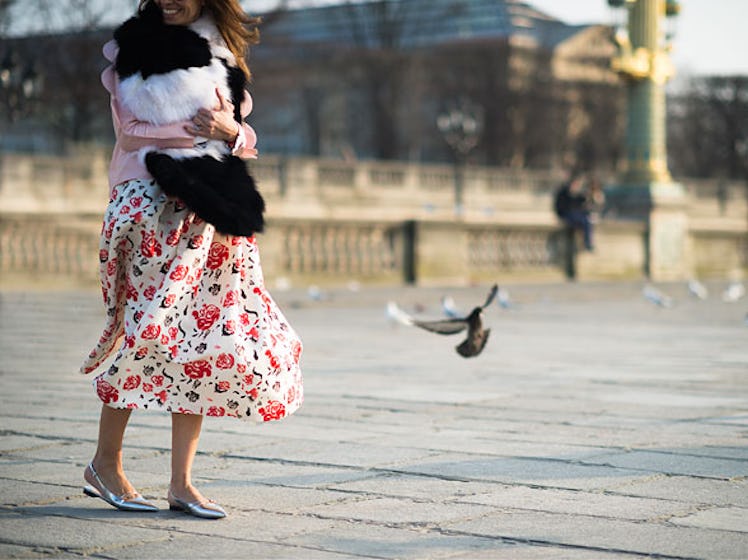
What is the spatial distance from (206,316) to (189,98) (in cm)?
69

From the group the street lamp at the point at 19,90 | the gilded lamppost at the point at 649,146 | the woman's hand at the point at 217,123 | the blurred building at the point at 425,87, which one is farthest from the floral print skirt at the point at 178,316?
the blurred building at the point at 425,87

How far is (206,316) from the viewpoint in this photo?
4.63 metres

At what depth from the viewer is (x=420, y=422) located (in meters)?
6.91

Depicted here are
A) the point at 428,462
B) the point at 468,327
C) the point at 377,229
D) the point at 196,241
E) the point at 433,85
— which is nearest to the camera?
the point at 196,241

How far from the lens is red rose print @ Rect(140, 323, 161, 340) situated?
14.8 feet

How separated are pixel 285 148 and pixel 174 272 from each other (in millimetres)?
79728

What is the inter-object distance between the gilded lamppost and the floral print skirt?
2556 cm

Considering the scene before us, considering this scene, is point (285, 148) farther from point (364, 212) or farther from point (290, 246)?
point (290, 246)

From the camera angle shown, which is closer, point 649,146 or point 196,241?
point 196,241

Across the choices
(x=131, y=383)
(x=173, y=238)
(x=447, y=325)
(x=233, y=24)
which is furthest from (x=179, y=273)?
(x=447, y=325)

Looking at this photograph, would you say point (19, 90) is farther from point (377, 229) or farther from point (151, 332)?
point (151, 332)

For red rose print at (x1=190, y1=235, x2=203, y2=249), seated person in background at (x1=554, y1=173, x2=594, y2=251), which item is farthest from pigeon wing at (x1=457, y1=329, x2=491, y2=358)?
seated person in background at (x1=554, y1=173, x2=594, y2=251)

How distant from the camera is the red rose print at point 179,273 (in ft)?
14.9

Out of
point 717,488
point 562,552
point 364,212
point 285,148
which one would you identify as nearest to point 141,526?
point 562,552
